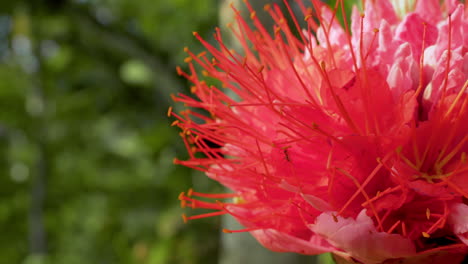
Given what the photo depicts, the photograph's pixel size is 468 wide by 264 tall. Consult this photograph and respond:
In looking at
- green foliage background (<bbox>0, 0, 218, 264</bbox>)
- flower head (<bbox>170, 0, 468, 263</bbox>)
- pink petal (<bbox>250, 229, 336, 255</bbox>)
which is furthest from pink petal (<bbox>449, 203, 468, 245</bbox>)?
green foliage background (<bbox>0, 0, 218, 264</bbox>)

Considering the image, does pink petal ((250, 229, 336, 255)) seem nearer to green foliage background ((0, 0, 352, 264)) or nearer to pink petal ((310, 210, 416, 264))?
pink petal ((310, 210, 416, 264))

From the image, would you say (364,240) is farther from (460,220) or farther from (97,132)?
(97,132)

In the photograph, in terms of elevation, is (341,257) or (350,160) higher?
(350,160)

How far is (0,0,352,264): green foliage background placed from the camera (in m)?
3.12

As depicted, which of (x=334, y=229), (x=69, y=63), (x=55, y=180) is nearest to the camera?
(x=334, y=229)

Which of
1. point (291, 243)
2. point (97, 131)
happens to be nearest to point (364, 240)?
point (291, 243)

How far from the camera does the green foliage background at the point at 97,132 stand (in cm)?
312

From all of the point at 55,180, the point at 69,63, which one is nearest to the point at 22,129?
the point at 55,180

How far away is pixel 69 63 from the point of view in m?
4.73

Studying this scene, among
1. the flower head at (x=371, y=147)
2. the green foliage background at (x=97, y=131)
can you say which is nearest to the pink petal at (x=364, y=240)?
the flower head at (x=371, y=147)

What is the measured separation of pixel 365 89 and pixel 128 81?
3.58m

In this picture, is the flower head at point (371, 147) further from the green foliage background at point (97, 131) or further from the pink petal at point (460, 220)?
the green foliage background at point (97, 131)

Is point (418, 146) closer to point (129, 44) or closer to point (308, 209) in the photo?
point (308, 209)

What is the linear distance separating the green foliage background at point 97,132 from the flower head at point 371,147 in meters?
2.26
